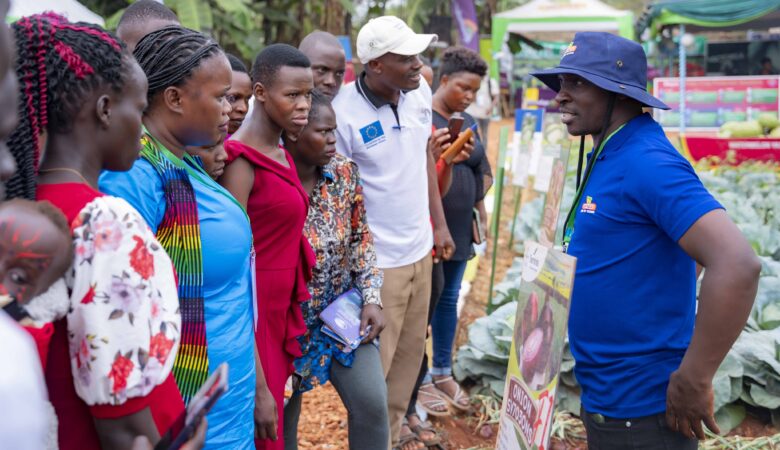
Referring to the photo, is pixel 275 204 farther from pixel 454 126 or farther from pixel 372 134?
pixel 454 126

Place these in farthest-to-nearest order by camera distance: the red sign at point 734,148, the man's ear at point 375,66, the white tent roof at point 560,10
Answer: the white tent roof at point 560,10
the red sign at point 734,148
the man's ear at point 375,66

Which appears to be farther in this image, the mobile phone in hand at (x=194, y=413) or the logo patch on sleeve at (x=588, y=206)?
the logo patch on sleeve at (x=588, y=206)

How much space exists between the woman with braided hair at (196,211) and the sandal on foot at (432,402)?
2.63 metres

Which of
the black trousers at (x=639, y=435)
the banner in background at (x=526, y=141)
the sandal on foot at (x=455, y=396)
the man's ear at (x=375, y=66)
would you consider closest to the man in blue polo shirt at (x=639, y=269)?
the black trousers at (x=639, y=435)

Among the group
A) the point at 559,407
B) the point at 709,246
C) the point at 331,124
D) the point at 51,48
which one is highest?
the point at 51,48

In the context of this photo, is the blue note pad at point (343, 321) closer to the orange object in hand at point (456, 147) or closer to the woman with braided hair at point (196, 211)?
the woman with braided hair at point (196, 211)

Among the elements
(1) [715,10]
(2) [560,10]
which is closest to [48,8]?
(1) [715,10]

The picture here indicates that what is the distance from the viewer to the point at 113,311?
1566mm

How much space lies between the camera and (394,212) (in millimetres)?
4105

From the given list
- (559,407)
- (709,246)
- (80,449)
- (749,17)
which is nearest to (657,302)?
(709,246)

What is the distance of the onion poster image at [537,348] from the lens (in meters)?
2.74

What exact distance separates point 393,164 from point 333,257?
0.83 m

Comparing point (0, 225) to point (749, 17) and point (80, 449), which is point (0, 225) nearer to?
point (80, 449)

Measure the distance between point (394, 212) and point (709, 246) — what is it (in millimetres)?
2003
